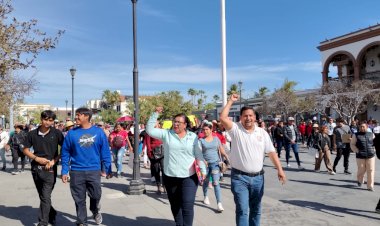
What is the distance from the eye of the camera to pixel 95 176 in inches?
197

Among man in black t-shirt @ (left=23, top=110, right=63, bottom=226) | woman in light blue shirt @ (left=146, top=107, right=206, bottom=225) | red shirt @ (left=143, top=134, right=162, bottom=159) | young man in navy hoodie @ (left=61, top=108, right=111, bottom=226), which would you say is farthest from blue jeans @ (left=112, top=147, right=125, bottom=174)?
woman in light blue shirt @ (left=146, top=107, right=206, bottom=225)

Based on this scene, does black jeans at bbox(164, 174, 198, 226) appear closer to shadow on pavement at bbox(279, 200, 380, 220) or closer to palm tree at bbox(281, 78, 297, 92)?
shadow on pavement at bbox(279, 200, 380, 220)

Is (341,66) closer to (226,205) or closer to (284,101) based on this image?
(284,101)

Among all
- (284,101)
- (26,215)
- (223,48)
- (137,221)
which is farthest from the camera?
(284,101)

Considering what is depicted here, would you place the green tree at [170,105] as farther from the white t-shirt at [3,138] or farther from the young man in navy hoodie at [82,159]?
the young man in navy hoodie at [82,159]

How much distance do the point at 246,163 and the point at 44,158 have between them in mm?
3028

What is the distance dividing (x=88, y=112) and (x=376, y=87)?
3156 centimetres

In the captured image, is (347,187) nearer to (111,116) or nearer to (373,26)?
(373,26)

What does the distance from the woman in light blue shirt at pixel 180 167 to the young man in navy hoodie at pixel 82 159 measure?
3.10 feet

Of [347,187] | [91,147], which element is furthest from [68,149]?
[347,187]

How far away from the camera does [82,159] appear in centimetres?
491

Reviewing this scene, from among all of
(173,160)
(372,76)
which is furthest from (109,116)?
(173,160)

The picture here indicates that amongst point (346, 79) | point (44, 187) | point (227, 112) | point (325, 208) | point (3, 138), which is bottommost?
point (325, 208)

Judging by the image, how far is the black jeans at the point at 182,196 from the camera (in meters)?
4.32
